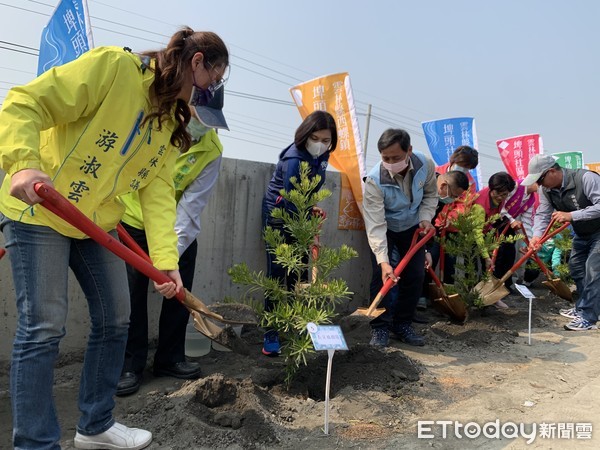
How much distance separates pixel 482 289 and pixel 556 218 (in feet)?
3.40

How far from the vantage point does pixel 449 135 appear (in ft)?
28.7

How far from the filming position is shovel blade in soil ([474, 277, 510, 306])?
5046mm

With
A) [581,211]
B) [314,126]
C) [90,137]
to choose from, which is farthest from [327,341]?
[581,211]

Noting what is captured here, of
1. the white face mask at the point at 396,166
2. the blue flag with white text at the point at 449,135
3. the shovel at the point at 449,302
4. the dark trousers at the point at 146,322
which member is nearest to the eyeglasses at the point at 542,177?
the shovel at the point at 449,302

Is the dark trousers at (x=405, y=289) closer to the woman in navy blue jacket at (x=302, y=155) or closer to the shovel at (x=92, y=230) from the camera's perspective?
the woman in navy blue jacket at (x=302, y=155)

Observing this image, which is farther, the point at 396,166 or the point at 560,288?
the point at 560,288

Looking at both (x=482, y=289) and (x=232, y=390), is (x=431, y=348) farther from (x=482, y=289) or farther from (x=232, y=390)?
(x=232, y=390)

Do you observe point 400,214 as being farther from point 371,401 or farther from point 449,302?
point 371,401

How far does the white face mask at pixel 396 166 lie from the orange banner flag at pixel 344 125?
1.46 meters

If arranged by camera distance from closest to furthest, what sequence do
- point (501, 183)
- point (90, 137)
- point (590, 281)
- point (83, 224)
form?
point (83, 224), point (90, 137), point (590, 281), point (501, 183)

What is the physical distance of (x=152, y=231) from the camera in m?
2.17

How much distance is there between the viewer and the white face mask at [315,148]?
11.4 ft

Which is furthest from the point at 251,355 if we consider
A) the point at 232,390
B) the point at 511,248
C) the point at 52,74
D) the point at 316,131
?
the point at 511,248

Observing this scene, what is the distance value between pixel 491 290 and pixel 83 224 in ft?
14.5
